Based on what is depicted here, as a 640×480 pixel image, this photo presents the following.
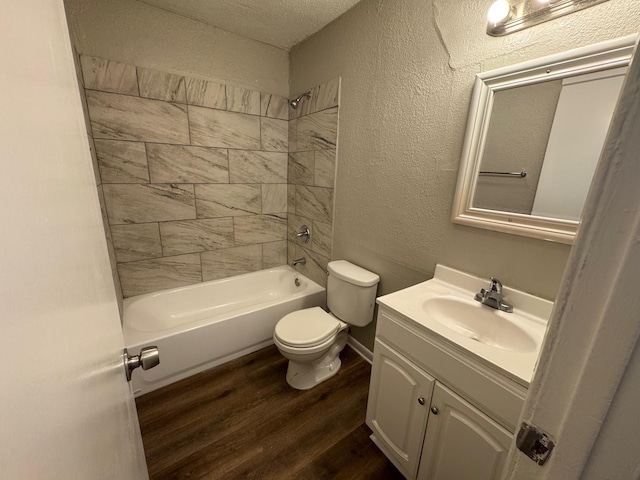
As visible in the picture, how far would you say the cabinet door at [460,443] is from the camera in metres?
0.85

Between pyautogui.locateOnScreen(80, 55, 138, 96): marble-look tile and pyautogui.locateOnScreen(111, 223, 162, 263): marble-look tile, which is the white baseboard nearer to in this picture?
pyautogui.locateOnScreen(111, 223, 162, 263): marble-look tile

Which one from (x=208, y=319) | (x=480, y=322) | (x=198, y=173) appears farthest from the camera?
(x=198, y=173)

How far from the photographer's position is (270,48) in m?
2.21

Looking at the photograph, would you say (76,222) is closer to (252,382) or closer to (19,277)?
(19,277)

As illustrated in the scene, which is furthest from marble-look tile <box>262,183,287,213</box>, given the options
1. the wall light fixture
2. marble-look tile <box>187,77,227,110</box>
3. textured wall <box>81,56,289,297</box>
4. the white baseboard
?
the wall light fixture

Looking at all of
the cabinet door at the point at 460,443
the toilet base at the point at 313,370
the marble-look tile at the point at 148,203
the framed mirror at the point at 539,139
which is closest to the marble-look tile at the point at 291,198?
the marble-look tile at the point at 148,203

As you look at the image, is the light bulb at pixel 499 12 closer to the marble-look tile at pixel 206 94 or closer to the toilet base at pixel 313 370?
the marble-look tile at pixel 206 94

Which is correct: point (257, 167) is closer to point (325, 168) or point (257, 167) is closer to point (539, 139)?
point (325, 168)

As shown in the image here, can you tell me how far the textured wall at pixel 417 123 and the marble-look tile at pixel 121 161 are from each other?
145 centimetres

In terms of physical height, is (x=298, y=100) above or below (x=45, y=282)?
above

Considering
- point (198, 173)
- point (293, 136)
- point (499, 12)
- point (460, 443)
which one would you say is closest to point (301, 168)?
point (293, 136)

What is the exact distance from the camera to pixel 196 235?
224 centimetres

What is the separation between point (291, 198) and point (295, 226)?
0.28 m

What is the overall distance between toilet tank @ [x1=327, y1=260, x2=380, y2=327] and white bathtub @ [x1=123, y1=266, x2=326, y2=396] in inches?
18.0
